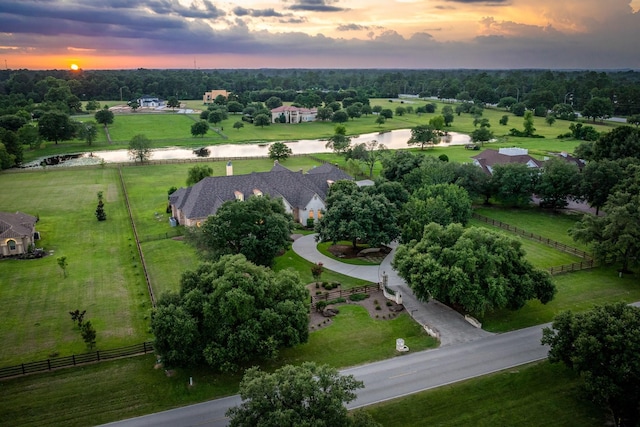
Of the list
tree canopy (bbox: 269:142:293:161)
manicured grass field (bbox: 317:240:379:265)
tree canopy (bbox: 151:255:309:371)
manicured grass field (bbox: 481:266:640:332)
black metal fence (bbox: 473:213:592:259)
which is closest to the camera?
tree canopy (bbox: 151:255:309:371)

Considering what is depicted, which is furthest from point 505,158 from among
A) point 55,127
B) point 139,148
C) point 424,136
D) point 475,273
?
point 55,127

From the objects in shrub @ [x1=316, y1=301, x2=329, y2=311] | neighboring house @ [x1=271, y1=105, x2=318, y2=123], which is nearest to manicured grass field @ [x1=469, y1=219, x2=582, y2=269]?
shrub @ [x1=316, y1=301, x2=329, y2=311]

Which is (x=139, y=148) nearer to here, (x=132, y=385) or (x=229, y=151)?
(x=229, y=151)

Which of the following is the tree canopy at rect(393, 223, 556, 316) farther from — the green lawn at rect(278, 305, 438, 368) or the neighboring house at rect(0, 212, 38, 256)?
the neighboring house at rect(0, 212, 38, 256)

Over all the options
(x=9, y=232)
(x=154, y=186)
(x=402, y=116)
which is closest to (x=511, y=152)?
(x=154, y=186)

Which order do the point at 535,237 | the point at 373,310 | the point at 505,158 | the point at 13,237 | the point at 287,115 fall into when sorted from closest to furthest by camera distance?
the point at 373,310 < the point at 13,237 < the point at 535,237 < the point at 505,158 < the point at 287,115
